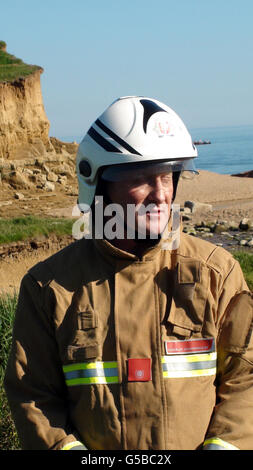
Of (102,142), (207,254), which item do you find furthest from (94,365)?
(102,142)

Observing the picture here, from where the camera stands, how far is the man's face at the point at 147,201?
2.44 meters

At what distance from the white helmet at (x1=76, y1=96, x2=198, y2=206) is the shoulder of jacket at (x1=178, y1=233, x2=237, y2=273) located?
0.34 metres

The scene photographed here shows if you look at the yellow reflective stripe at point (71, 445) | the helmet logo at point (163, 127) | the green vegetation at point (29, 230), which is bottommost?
the green vegetation at point (29, 230)

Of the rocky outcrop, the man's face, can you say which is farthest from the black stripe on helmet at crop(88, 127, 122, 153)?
the rocky outcrop

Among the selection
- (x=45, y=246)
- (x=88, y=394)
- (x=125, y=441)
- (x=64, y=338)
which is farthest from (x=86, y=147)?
(x=45, y=246)

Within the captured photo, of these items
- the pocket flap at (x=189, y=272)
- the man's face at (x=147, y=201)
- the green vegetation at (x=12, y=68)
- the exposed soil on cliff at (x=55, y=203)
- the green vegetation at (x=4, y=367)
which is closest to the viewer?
the pocket flap at (x=189, y=272)

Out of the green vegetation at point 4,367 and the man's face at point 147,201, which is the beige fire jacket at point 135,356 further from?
the green vegetation at point 4,367

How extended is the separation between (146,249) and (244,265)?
7349mm

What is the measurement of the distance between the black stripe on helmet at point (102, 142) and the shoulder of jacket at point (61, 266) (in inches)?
16.5

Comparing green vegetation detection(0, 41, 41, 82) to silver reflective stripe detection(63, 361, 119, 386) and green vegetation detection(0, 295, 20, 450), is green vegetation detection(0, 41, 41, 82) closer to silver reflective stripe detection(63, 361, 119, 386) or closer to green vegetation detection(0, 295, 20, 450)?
green vegetation detection(0, 295, 20, 450)

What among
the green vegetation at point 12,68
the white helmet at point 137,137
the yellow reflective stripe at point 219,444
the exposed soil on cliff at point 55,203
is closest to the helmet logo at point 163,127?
the white helmet at point 137,137

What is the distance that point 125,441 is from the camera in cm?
225

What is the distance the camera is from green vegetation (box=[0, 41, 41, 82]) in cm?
2628

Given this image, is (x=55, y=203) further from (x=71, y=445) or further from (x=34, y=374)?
(x=71, y=445)
